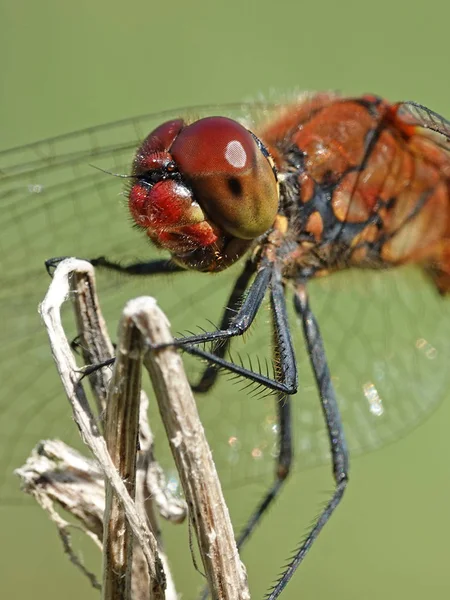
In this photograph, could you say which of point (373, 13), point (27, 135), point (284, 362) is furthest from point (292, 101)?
point (373, 13)

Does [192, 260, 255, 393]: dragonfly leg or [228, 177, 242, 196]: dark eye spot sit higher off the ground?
[228, 177, 242, 196]: dark eye spot

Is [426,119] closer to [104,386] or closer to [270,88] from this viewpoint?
[104,386]

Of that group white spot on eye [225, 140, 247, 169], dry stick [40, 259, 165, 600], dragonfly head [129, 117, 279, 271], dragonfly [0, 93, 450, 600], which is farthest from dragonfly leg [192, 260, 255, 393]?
dry stick [40, 259, 165, 600]

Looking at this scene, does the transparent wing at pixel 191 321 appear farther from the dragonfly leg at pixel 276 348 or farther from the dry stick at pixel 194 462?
the dry stick at pixel 194 462

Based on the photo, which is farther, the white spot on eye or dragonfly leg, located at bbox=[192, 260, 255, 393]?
dragonfly leg, located at bbox=[192, 260, 255, 393]

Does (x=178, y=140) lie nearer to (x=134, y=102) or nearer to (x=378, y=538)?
(x=378, y=538)

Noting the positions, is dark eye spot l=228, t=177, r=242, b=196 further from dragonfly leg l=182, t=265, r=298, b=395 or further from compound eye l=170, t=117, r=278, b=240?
dragonfly leg l=182, t=265, r=298, b=395
